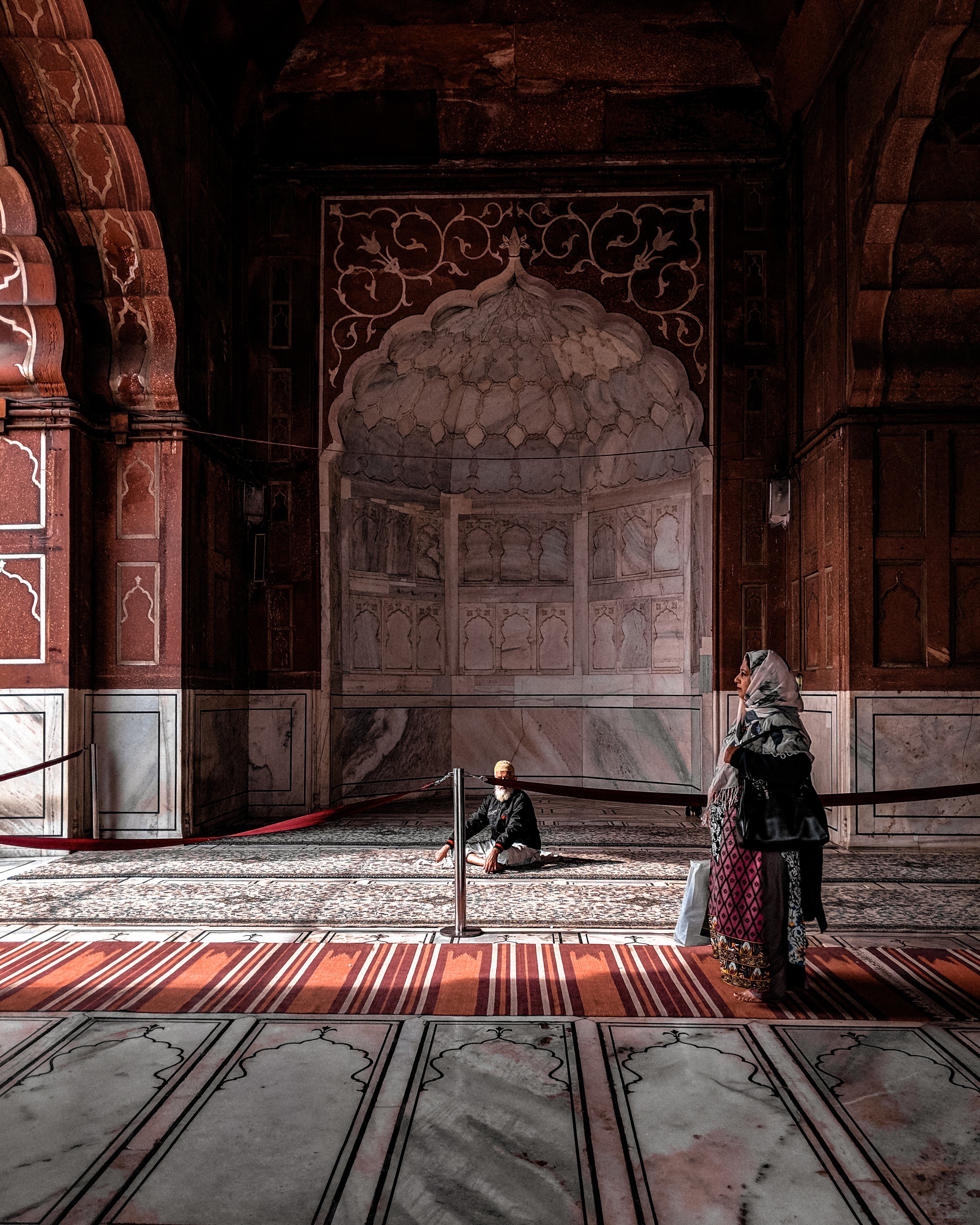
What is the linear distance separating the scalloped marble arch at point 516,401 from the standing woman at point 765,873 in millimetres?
5203

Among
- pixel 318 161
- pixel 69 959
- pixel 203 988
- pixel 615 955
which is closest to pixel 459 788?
pixel 615 955

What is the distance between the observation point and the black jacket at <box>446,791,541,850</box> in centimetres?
614

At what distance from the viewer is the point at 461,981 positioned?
3828 mm

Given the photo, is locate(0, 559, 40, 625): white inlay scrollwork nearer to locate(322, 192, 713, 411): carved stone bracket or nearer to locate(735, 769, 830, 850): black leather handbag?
locate(322, 192, 713, 411): carved stone bracket

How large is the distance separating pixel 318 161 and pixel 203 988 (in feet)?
23.6

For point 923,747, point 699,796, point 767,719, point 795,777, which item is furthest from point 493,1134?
point 923,747

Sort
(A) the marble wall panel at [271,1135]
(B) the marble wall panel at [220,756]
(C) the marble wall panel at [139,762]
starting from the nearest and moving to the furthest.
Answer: (A) the marble wall panel at [271,1135]
(C) the marble wall panel at [139,762]
(B) the marble wall panel at [220,756]

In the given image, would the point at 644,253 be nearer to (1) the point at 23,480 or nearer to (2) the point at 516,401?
(2) the point at 516,401

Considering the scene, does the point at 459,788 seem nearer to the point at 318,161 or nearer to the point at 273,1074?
the point at 273,1074

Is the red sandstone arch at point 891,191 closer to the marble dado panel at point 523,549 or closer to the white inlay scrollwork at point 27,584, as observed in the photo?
the marble dado panel at point 523,549

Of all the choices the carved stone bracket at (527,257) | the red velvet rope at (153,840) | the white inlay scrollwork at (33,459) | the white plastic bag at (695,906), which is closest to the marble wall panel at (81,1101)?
the red velvet rope at (153,840)

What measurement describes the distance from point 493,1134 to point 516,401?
8.52 metres

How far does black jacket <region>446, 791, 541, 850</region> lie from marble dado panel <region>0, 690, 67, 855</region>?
2.77 m

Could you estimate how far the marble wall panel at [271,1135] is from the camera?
2.21 m
